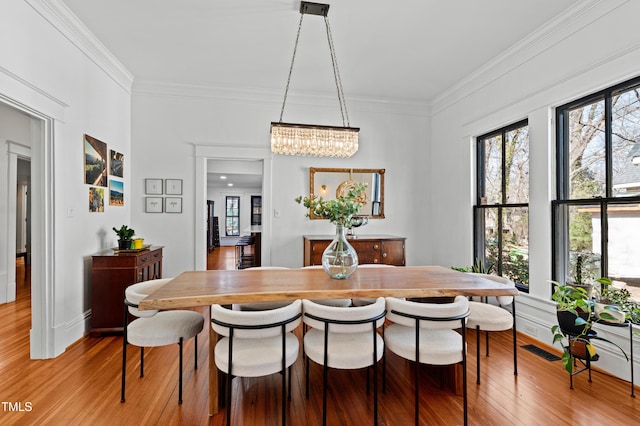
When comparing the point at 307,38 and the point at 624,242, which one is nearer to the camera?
the point at 624,242

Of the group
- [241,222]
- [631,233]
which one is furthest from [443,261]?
[241,222]

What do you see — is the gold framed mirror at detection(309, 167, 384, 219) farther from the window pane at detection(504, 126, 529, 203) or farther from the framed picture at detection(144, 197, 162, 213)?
the framed picture at detection(144, 197, 162, 213)

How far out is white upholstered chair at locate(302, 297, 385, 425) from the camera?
5.67 ft

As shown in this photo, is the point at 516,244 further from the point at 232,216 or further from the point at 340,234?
the point at 232,216

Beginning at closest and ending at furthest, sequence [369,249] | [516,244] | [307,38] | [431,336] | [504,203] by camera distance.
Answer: [431,336] → [307,38] → [516,244] → [504,203] → [369,249]

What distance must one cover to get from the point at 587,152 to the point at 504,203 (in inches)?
39.5

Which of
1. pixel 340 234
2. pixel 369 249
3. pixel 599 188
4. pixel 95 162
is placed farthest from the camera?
pixel 369 249

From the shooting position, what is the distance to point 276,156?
4.43 meters

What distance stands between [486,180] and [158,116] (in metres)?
4.51

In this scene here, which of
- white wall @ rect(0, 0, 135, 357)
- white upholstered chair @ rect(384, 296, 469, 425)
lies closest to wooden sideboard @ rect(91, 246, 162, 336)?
white wall @ rect(0, 0, 135, 357)

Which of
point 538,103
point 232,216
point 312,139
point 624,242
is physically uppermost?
point 538,103

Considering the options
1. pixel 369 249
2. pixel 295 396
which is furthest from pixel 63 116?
pixel 369 249

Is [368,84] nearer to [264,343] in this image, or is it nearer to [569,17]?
[569,17]

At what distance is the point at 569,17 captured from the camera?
2.64 metres
